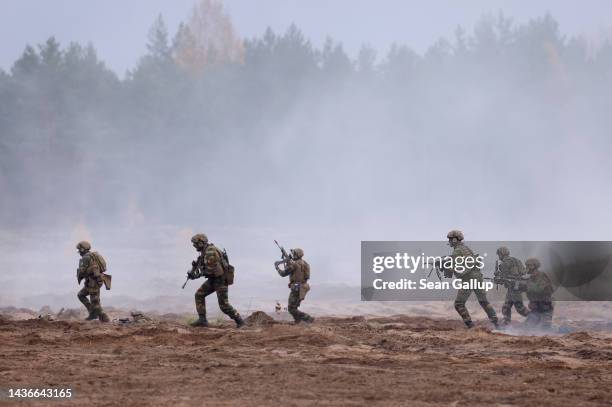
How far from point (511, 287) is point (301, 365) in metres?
7.36

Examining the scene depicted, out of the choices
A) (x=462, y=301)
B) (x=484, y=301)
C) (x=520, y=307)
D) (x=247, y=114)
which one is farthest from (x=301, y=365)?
(x=247, y=114)

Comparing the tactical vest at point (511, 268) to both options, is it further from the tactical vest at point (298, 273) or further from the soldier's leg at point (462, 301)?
the tactical vest at point (298, 273)

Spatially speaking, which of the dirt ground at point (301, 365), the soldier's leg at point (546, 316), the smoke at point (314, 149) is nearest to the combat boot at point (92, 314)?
the dirt ground at point (301, 365)

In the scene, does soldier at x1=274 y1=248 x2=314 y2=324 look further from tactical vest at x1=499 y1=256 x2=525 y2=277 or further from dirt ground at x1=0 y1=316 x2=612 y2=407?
tactical vest at x1=499 y1=256 x2=525 y2=277

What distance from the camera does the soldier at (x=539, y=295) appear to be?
18312mm

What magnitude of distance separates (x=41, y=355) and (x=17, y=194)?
37.2m

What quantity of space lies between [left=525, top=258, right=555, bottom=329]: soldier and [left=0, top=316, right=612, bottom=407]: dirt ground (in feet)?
4.27

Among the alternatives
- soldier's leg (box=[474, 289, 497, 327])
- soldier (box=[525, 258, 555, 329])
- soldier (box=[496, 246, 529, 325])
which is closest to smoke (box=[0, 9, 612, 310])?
soldier (box=[496, 246, 529, 325])

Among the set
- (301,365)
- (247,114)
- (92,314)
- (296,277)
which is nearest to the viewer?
(301,365)

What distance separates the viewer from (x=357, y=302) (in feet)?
95.2

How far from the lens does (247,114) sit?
2215 inches

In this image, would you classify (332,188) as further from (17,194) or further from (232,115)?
(17,194)

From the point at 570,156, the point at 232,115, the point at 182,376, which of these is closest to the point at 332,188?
the point at 232,115

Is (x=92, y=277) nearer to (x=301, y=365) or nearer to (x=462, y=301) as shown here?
(x=301, y=365)
